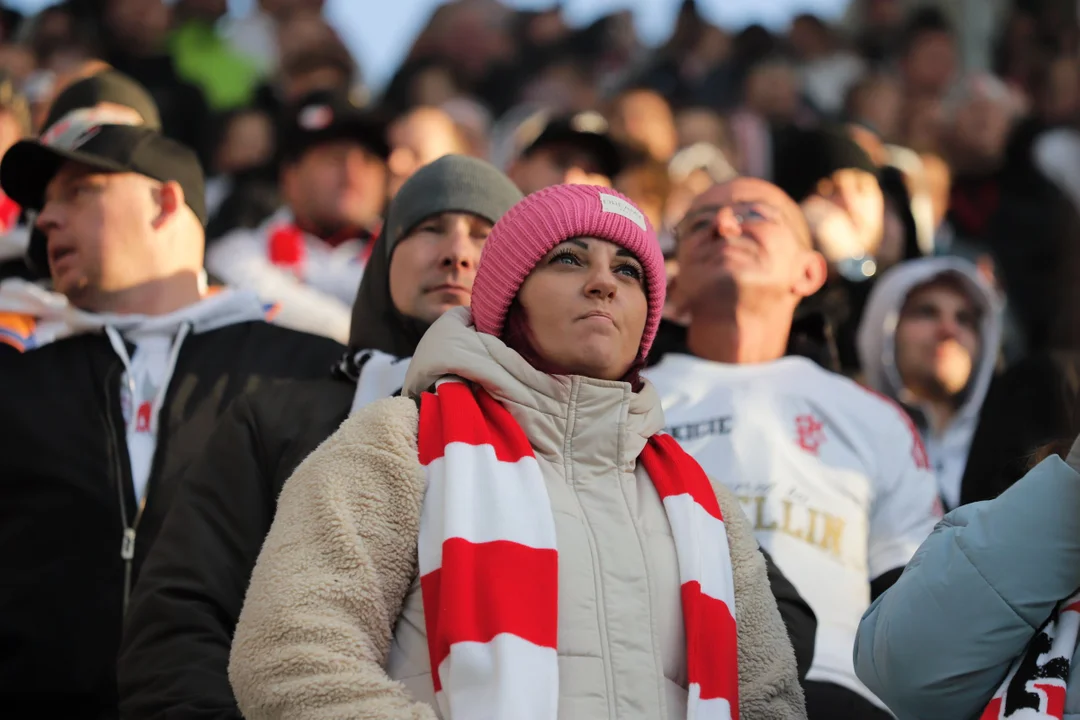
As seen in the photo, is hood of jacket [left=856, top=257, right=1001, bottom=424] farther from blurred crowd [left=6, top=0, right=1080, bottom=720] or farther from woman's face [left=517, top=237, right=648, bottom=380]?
woman's face [left=517, top=237, right=648, bottom=380]

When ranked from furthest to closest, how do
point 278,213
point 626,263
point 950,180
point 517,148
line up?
point 950,180 → point 517,148 → point 278,213 → point 626,263

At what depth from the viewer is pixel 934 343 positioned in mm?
6137

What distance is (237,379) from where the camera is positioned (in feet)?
15.2

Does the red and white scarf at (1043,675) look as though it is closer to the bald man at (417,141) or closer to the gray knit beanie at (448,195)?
the gray knit beanie at (448,195)

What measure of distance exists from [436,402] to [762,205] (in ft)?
6.77

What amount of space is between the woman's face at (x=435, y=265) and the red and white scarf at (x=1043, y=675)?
194 cm

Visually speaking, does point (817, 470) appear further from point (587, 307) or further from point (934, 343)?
point (934, 343)

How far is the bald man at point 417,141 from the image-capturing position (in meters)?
7.48

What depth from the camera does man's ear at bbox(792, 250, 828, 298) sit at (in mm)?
5066

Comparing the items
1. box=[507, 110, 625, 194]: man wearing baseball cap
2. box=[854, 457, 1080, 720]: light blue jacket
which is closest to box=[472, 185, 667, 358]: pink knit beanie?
box=[854, 457, 1080, 720]: light blue jacket

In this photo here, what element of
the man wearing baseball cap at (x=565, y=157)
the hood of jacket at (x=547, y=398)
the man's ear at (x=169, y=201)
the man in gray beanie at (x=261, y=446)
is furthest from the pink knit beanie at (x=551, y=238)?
the man wearing baseball cap at (x=565, y=157)

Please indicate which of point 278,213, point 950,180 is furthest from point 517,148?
point 950,180

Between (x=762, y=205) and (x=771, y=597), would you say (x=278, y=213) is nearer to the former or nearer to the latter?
(x=762, y=205)

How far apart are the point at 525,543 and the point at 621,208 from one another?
2.88ft
